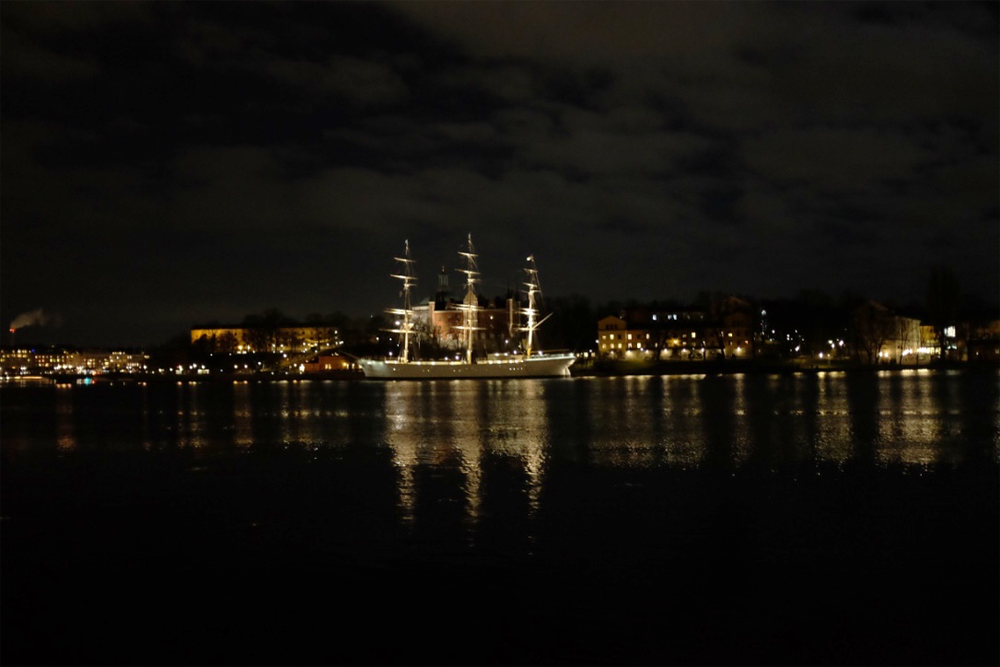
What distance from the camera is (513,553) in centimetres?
1196

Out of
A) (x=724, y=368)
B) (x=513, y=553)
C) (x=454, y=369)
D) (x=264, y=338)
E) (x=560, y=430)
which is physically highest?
(x=264, y=338)

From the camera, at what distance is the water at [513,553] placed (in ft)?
28.8

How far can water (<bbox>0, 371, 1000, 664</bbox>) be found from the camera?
8789 mm

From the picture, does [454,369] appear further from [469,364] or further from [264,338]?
[264,338]

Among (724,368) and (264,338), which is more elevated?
(264,338)

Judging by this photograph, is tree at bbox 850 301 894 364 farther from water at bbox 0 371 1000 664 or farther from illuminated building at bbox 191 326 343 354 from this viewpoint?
illuminated building at bbox 191 326 343 354

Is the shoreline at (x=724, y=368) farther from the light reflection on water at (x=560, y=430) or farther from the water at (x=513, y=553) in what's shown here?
the water at (x=513, y=553)

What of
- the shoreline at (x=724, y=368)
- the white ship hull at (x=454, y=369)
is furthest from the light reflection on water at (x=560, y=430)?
the white ship hull at (x=454, y=369)

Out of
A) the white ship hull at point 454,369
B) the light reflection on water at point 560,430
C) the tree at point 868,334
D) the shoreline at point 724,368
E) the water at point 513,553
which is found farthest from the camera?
the white ship hull at point 454,369

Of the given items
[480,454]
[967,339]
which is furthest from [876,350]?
[480,454]

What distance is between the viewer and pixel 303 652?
865 centimetres

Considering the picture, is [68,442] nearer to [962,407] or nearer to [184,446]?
[184,446]

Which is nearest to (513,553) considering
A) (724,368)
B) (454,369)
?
(724,368)

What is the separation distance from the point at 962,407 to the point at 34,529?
34.7 m
